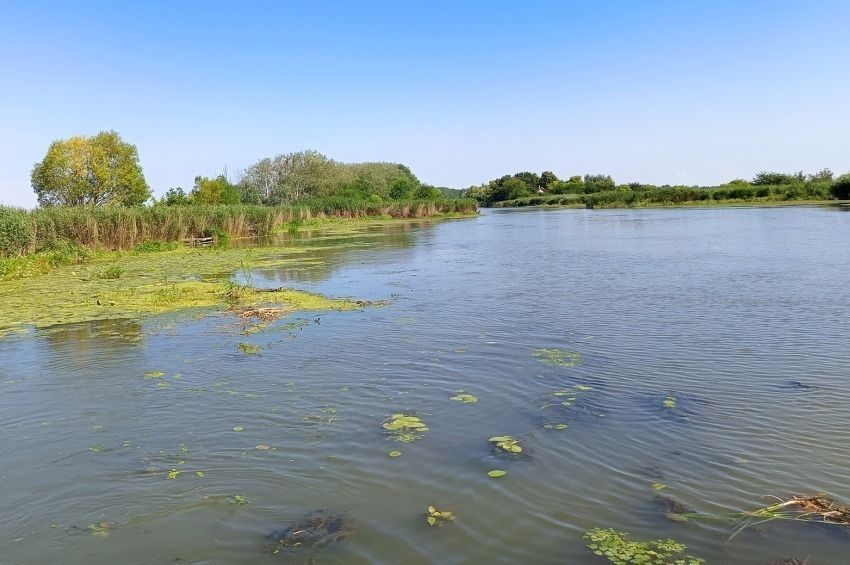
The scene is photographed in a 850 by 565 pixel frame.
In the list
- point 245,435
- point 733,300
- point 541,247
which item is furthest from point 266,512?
point 541,247

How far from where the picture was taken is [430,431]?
19.5 feet

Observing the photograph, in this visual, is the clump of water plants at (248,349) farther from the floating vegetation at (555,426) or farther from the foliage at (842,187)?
the foliage at (842,187)

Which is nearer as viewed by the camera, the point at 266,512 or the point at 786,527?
the point at 786,527

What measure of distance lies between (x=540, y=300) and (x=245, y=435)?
839 cm

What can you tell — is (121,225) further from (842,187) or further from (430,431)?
(842,187)

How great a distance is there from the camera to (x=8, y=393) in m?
7.66

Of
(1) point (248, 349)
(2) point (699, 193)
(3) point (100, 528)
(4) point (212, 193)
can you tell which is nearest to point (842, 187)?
(2) point (699, 193)

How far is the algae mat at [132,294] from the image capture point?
42.8 ft

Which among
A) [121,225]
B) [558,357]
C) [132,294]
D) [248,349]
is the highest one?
[121,225]

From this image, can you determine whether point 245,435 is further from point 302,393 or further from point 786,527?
point 786,527

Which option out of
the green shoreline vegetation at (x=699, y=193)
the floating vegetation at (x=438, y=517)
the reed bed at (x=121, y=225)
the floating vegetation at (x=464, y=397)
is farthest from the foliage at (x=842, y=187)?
the floating vegetation at (x=438, y=517)

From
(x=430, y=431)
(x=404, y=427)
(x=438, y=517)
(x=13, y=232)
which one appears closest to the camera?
(x=438, y=517)

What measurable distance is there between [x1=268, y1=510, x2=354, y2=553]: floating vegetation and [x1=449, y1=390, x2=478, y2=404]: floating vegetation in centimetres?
257

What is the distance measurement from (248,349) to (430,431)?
180 inches
